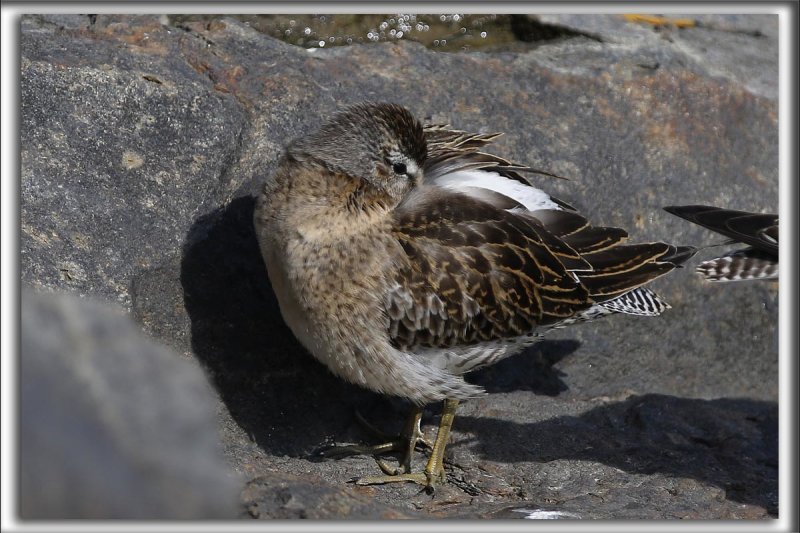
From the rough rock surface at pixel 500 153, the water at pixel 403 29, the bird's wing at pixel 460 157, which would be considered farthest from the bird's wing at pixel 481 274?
the water at pixel 403 29

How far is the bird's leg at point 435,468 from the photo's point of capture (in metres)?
4.50

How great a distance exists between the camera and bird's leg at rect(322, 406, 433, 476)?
4.70 metres

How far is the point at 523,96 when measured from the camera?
568 cm

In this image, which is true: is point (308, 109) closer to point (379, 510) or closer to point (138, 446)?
point (379, 510)

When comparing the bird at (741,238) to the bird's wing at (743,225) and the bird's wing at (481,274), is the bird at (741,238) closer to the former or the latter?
the bird's wing at (743,225)

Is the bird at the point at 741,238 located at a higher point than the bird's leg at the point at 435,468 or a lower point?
higher

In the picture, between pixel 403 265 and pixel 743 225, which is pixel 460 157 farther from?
pixel 743 225

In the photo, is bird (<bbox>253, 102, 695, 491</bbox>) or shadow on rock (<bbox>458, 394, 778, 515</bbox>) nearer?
bird (<bbox>253, 102, 695, 491</bbox>)

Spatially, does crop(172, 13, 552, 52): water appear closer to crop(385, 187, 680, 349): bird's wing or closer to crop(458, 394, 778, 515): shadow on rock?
crop(385, 187, 680, 349): bird's wing

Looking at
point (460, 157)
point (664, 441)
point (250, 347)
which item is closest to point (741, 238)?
point (664, 441)

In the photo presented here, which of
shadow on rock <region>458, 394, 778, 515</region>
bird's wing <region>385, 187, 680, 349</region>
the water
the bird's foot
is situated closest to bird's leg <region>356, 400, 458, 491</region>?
the bird's foot

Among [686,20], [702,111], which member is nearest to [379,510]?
[702,111]

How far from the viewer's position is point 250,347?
15.2 ft

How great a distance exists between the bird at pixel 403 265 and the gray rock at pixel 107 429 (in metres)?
Answer: 1.80
